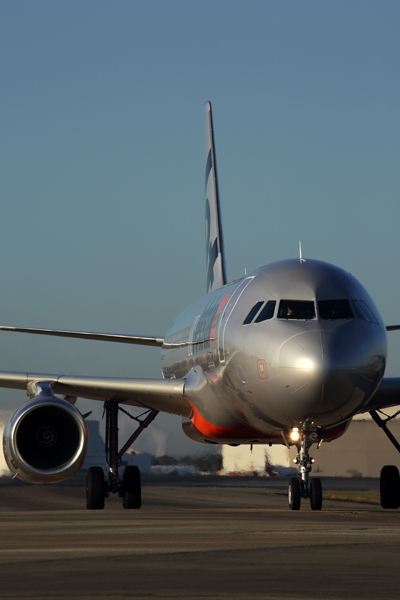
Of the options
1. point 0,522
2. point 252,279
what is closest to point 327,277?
point 252,279

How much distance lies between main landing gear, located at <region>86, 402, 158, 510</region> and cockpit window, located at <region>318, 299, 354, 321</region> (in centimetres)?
624

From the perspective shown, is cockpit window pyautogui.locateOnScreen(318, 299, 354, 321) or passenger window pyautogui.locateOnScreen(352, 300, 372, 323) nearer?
cockpit window pyautogui.locateOnScreen(318, 299, 354, 321)

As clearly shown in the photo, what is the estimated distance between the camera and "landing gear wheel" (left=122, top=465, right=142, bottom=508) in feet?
58.7

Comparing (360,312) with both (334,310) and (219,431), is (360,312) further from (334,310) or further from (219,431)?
(219,431)

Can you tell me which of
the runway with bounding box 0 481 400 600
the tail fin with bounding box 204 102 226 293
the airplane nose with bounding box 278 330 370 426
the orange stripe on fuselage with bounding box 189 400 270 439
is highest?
the tail fin with bounding box 204 102 226 293

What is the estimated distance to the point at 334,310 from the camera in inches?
525

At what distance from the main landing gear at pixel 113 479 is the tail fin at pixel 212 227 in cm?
627

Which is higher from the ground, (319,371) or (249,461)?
(319,371)

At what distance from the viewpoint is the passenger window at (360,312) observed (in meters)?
13.5

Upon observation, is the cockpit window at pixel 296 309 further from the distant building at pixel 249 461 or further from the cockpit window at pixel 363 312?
the distant building at pixel 249 461

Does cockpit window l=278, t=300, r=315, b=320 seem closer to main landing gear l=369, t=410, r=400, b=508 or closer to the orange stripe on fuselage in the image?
the orange stripe on fuselage

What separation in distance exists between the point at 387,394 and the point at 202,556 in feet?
30.7

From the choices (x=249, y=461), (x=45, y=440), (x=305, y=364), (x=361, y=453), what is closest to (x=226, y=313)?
(x=305, y=364)

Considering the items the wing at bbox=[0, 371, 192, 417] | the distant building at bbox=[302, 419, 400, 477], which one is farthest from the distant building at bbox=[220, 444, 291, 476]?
the wing at bbox=[0, 371, 192, 417]
